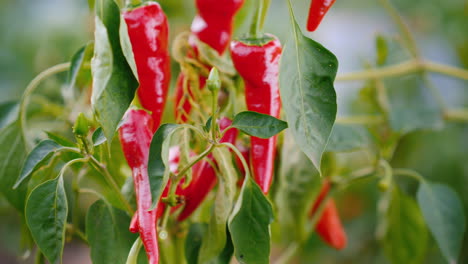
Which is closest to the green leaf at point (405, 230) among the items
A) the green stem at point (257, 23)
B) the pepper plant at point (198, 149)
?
the pepper plant at point (198, 149)

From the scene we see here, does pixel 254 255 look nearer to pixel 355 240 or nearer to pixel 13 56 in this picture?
pixel 355 240

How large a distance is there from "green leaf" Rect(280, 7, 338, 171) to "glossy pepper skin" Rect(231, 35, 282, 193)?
80 mm

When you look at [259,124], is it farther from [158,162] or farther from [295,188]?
[295,188]

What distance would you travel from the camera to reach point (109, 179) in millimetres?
516

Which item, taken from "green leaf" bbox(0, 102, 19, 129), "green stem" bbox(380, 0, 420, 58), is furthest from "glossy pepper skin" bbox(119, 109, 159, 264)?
"green stem" bbox(380, 0, 420, 58)

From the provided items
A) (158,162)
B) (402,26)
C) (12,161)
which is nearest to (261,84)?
(158,162)

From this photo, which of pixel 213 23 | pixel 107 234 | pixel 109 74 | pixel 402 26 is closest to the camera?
pixel 109 74

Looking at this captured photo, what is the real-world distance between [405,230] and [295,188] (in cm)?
20

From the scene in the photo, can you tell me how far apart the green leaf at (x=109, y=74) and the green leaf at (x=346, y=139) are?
30 centimetres

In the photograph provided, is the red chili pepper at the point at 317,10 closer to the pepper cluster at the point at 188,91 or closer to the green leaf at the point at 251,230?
the pepper cluster at the point at 188,91

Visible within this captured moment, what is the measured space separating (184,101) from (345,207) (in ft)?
3.95

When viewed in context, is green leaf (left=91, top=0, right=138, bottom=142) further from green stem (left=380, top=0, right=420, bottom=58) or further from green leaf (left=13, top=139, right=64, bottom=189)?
green stem (left=380, top=0, right=420, bottom=58)

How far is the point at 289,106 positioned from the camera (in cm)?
43

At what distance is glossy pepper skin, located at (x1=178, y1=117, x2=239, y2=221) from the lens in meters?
0.58
